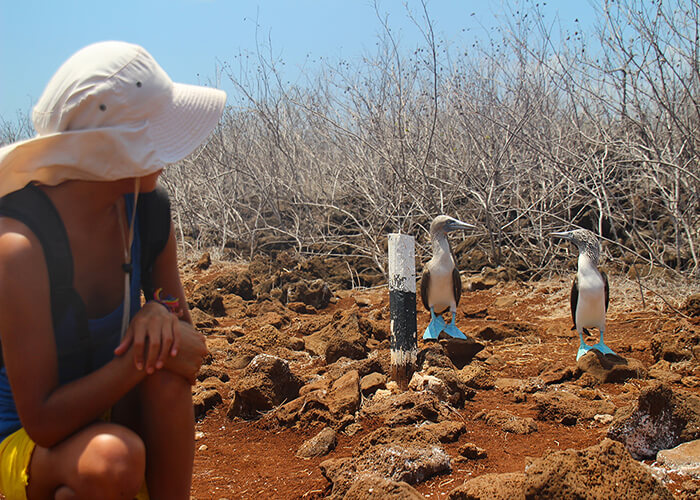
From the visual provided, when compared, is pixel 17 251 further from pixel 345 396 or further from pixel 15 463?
pixel 345 396

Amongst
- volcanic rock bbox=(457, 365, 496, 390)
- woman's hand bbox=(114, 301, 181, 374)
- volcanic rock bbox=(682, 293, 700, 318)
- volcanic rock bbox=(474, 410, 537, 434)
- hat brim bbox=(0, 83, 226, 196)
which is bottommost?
volcanic rock bbox=(474, 410, 537, 434)

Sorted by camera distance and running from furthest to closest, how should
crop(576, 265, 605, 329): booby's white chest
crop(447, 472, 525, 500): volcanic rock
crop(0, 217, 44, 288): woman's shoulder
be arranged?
crop(576, 265, 605, 329): booby's white chest < crop(447, 472, 525, 500): volcanic rock < crop(0, 217, 44, 288): woman's shoulder

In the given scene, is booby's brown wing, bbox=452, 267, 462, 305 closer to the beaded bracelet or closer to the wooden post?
the wooden post

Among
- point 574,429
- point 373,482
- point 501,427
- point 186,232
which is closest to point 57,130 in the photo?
point 373,482

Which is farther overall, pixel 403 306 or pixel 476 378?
pixel 476 378

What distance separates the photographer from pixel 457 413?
3.12 metres

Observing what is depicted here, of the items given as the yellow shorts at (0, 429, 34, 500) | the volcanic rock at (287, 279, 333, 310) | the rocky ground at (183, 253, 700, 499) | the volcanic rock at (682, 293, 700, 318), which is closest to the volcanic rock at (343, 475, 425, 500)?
the rocky ground at (183, 253, 700, 499)

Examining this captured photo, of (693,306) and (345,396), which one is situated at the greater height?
(693,306)

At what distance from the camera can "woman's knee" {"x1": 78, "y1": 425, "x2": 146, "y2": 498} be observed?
1.46m

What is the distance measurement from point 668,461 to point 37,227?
2196mm

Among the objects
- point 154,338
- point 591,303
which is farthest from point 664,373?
point 154,338

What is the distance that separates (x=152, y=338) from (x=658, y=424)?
196cm

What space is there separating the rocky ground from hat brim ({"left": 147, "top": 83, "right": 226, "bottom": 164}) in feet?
3.80

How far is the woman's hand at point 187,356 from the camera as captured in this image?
166cm
